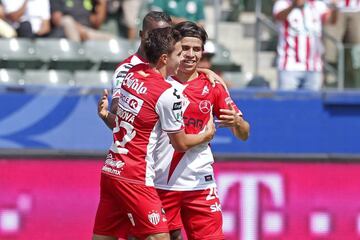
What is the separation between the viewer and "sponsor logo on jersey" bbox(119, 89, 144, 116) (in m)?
7.16

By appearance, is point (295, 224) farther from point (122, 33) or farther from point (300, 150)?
point (122, 33)

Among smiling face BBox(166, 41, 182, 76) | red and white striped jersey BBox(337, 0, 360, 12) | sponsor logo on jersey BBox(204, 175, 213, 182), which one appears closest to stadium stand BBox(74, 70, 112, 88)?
red and white striped jersey BBox(337, 0, 360, 12)

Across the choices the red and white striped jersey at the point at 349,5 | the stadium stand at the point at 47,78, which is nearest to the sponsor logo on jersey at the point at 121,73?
the stadium stand at the point at 47,78

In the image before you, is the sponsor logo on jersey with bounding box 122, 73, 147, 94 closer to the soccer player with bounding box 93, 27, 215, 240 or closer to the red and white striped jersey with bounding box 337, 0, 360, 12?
the soccer player with bounding box 93, 27, 215, 240

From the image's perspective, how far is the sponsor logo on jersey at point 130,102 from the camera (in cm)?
716

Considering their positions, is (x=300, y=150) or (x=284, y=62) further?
(x=284, y=62)

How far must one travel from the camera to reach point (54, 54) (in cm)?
1200

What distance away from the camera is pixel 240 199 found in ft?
30.4

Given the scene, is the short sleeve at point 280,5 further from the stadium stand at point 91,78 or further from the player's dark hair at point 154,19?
the player's dark hair at point 154,19

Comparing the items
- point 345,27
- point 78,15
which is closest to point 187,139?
point 345,27

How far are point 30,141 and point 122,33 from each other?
371 cm

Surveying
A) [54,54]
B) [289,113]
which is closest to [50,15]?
[54,54]

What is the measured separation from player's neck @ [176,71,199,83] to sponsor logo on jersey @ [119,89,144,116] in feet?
1.84

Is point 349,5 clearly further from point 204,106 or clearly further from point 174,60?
point 174,60
